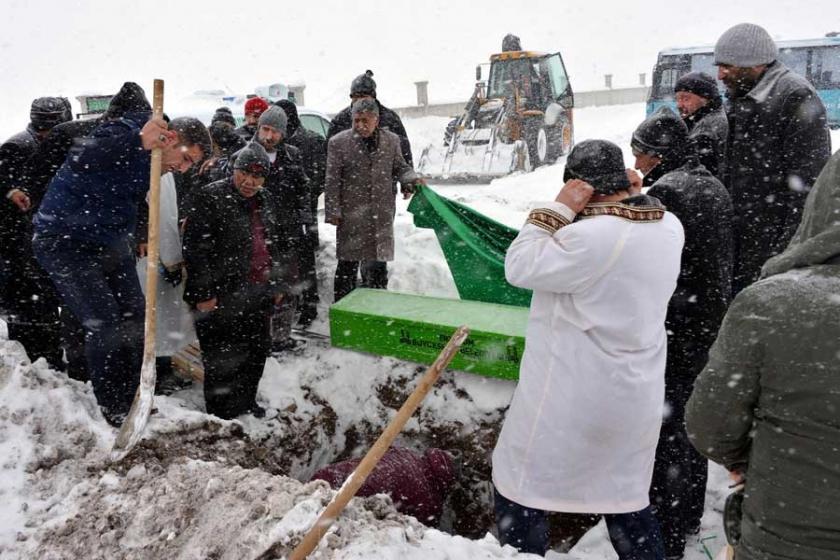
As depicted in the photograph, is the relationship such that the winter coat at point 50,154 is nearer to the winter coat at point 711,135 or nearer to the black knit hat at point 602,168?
the black knit hat at point 602,168

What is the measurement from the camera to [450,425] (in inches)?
160

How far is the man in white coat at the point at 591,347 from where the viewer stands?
2.20m

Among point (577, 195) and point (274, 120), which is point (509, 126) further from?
point (577, 195)

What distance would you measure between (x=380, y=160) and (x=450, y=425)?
2028 mm

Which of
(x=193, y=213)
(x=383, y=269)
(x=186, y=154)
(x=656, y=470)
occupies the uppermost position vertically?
(x=186, y=154)

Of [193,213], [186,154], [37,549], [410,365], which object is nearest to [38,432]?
[37,549]

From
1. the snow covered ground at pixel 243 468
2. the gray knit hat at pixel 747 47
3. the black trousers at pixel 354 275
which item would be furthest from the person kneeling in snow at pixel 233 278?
the gray knit hat at pixel 747 47

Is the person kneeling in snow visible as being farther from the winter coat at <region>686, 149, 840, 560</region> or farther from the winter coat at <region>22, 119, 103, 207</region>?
the winter coat at <region>686, 149, 840, 560</region>

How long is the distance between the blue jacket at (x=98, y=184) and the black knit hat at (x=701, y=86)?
2.87 m

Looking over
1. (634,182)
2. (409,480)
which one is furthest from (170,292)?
(634,182)

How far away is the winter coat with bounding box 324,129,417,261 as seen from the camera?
15.9 feet

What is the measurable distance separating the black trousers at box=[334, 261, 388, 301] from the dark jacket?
4.67 ft

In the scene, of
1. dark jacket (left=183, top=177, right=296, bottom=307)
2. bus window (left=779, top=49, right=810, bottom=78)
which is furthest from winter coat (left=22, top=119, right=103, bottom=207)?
bus window (left=779, top=49, right=810, bottom=78)

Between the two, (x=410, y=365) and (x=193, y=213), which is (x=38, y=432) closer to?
(x=193, y=213)
